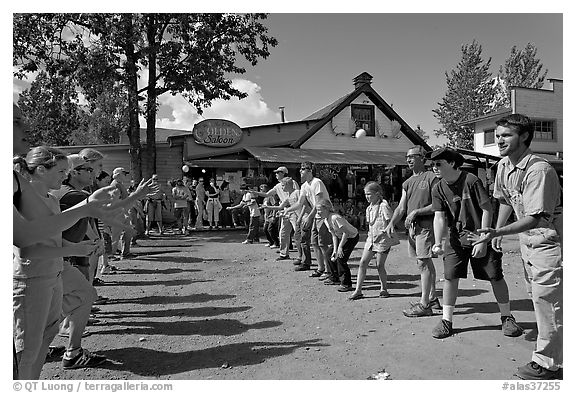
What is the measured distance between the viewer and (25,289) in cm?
280

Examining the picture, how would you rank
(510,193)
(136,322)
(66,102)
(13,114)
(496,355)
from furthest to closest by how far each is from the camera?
1. (66,102)
2. (136,322)
3. (496,355)
4. (510,193)
5. (13,114)

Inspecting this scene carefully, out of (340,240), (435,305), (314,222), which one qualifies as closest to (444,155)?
(435,305)

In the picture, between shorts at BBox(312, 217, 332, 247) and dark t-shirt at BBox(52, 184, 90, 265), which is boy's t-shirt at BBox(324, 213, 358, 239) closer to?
shorts at BBox(312, 217, 332, 247)

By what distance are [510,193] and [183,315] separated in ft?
13.1

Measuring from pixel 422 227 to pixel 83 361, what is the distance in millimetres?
3940


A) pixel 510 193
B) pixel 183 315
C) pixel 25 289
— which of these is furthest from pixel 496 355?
pixel 25 289

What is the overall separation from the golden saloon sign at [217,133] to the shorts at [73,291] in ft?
47.0

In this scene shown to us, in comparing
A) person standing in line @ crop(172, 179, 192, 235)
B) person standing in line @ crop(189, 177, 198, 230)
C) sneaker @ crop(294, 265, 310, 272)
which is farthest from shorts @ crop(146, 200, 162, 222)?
sneaker @ crop(294, 265, 310, 272)

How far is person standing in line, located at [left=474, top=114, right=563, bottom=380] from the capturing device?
3057 mm

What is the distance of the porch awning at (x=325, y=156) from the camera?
15735 millimetres

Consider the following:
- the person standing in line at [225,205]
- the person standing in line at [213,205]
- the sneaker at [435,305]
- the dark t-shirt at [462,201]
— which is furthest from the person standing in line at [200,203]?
the dark t-shirt at [462,201]

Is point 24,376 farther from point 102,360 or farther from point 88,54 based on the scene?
point 88,54

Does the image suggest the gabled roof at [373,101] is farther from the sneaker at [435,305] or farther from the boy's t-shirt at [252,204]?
the sneaker at [435,305]

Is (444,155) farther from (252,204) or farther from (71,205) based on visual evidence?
(252,204)
